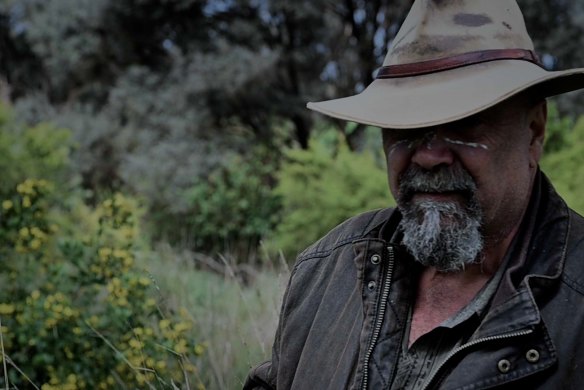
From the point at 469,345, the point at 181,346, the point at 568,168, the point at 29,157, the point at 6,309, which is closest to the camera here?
the point at 469,345

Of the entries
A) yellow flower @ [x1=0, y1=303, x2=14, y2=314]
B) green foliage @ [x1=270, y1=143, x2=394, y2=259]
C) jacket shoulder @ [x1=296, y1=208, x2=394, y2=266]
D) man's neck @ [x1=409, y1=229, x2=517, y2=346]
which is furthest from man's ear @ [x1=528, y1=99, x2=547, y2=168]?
green foliage @ [x1=270, y1=143, x2=394, y2=259]

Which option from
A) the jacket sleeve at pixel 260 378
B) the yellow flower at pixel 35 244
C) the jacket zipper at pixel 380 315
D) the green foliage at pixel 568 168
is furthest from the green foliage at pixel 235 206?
the jacket zipper at pixel 380 315

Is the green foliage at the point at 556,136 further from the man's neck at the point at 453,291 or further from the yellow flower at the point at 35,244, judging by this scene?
the man's neck at the point at 453,291

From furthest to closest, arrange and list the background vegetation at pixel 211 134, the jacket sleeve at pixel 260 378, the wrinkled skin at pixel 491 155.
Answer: the background vegetation at pixel 211 134, the jacket sleeve at pixel 260 378, the wrinkled skin at pixel 491 155

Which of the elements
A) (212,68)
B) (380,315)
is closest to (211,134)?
(212,68)

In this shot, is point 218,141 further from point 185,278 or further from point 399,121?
point 399,121

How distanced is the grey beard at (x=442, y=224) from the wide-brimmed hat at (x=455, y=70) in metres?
0.18

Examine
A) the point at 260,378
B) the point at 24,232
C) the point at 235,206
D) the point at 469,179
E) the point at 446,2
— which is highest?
the point at 446,2

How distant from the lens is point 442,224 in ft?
5.64

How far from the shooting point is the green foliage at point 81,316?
3229 mm

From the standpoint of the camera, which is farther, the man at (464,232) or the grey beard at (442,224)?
the grey beard at (442,224)

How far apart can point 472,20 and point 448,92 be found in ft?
0.69

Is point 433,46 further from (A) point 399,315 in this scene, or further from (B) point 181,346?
(B) point 181,346

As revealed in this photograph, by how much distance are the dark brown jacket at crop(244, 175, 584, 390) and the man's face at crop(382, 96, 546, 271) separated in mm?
86
